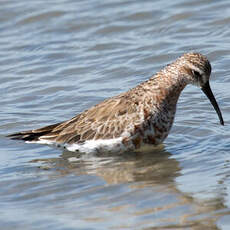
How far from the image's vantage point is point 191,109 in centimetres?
1230

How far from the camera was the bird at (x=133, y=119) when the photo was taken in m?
10.4

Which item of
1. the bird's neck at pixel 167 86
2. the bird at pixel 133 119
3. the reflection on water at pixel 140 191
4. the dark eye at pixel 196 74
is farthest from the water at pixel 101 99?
the dark eye at pixel 196 74

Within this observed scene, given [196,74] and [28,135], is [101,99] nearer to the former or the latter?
[28,135]

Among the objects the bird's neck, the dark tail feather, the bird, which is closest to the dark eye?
the bird

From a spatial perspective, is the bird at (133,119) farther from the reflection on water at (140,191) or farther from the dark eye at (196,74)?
the reflection on water at (140,191)

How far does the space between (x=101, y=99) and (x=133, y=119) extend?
2.65 m

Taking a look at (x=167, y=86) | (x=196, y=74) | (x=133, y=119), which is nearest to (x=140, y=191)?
(x=133, y=119)

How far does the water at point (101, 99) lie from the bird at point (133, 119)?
25cm

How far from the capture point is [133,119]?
34.1 ft

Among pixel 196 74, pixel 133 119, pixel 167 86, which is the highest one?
pixel 196 74

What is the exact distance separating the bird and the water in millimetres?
248

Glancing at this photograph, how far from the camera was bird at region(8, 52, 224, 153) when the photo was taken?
409 inches

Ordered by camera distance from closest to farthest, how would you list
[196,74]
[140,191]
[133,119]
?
[140,191] < [133,119] < [196,74]

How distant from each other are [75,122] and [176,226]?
362 cm
